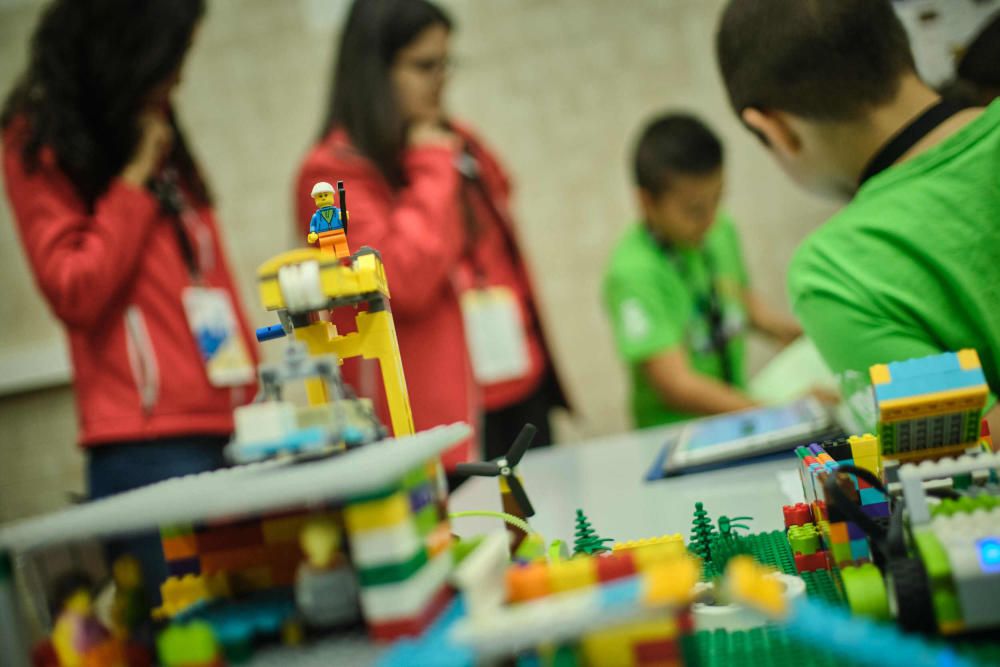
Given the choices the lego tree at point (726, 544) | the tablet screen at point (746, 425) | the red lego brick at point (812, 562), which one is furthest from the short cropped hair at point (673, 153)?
the red lego brick at point (812, 562)

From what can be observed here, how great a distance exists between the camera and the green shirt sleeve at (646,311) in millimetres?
1564

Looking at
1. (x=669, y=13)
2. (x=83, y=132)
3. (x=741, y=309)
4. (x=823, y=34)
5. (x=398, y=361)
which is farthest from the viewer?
(x=669, y=13)

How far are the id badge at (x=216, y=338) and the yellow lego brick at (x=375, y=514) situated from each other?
80cm

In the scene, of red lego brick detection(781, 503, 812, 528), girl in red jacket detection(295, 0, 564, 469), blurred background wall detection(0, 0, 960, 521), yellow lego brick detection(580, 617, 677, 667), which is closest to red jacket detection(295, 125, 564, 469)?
girl in red jacket detection(295, 0, 564, 469)

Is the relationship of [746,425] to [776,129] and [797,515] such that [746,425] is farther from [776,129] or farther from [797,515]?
[797,515]

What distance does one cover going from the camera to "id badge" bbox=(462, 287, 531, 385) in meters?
1.43

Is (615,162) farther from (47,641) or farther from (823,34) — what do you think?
(47,641)

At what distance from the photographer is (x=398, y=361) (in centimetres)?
57

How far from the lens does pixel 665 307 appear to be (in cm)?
161

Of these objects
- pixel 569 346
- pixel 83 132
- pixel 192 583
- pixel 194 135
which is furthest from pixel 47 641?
pixel 194 135

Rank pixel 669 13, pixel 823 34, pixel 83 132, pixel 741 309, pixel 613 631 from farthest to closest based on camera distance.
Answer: pixel 669 13 → pixel 741 309 → pixel 83 132 → pixel 823 34 → pixel 613 631

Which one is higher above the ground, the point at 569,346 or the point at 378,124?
the point at 378,124

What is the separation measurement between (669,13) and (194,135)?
137 cm

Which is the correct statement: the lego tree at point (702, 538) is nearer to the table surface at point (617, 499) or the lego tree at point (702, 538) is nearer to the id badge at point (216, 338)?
the table surface at point (617, 499)
